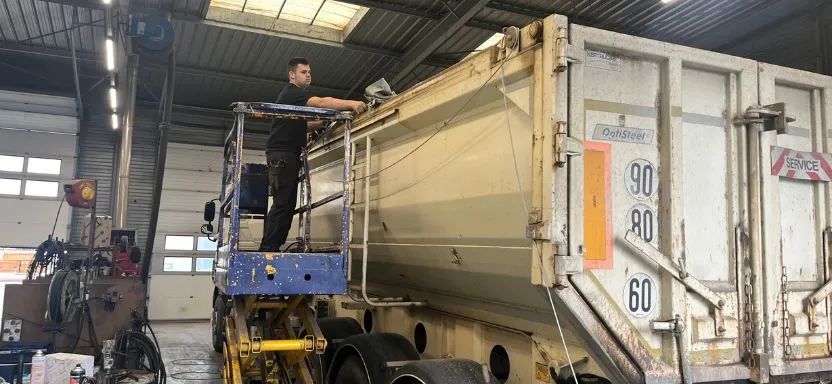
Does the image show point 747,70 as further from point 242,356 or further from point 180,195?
point 180,195

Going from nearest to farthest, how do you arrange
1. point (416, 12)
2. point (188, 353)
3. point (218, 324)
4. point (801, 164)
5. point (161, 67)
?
point (801, 164)
point (416, 12)
point (218, 324)
point (188, 353)
point (161, 67)

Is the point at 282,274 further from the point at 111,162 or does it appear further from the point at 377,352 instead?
the point at 111,162

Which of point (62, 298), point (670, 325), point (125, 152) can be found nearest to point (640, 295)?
point (670, 325)

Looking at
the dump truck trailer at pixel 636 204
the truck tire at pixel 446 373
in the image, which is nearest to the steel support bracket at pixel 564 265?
the dump truck trailer at pixel 636 204

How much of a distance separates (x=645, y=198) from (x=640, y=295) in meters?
0.49

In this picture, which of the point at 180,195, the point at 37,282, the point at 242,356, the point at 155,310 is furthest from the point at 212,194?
the point at 242,356

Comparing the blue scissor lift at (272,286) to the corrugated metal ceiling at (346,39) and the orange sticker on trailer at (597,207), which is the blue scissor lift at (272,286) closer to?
the orange sticker on trailer at (597,207)

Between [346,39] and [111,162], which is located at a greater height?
[346,39]

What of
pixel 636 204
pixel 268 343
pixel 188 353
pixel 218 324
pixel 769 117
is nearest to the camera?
pixel 636 204

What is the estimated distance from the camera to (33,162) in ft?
42.3

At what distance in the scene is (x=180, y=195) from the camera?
14859 millimetres

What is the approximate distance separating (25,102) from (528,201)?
45.9 feet

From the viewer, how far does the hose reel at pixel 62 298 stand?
20.5 feet

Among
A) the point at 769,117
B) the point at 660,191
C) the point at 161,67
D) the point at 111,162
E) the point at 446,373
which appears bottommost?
the point at 446,373
